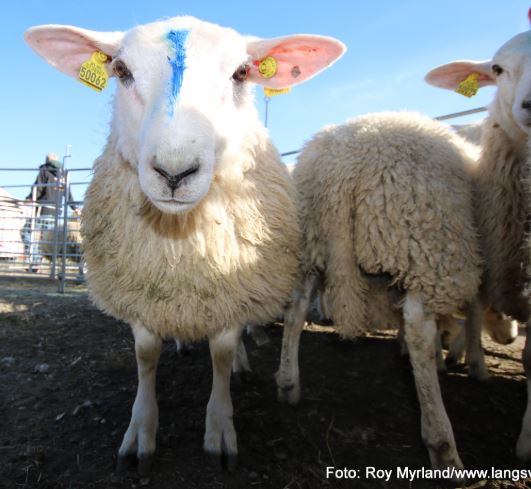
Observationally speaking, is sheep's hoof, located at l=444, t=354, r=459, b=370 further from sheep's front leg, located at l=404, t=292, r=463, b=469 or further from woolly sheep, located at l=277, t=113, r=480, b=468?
sheep's front leg, located at l=404, t=292, r=463, b=469

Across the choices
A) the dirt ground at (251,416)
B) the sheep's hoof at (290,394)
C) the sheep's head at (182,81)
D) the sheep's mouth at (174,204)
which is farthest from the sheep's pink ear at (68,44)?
the sheep's hoof at (290,394)

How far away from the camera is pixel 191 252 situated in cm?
207

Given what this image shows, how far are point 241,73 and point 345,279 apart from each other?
1146 millimetres

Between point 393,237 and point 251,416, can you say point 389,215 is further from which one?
point 251,416

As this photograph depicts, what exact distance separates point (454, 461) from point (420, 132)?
1.63 metres

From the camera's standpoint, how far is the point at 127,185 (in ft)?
7.00

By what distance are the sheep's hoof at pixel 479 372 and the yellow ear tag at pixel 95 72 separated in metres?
2.90

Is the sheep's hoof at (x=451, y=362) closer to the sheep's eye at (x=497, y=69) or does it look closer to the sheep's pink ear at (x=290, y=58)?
the sheep's eye at (x=497, y=69)

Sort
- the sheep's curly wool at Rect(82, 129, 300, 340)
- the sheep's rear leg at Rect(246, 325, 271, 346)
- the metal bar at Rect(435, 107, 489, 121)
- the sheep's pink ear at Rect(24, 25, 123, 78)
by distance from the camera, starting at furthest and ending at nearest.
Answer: the metal bar at Rect(435, 107, 489, 121) → the sheep's rear leg at Rect(246, 325, 271, 346) → the sheep's pink ear at Rect(24, 25, 123, 78) → the sheep's curly wool at Rect(82, 129, 300, 340)

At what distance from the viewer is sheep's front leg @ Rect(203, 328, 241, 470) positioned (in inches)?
81.6

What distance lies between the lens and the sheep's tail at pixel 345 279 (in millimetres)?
→ 2314

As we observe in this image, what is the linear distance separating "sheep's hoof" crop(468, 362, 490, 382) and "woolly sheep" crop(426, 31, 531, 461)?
458 mm

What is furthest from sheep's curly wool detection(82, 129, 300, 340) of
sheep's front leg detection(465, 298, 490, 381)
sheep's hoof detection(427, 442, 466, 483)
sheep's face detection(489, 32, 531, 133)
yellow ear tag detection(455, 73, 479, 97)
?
yellow ear tag detection(455, 73, 479, 97)

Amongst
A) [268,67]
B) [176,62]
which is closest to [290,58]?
[268,67]
